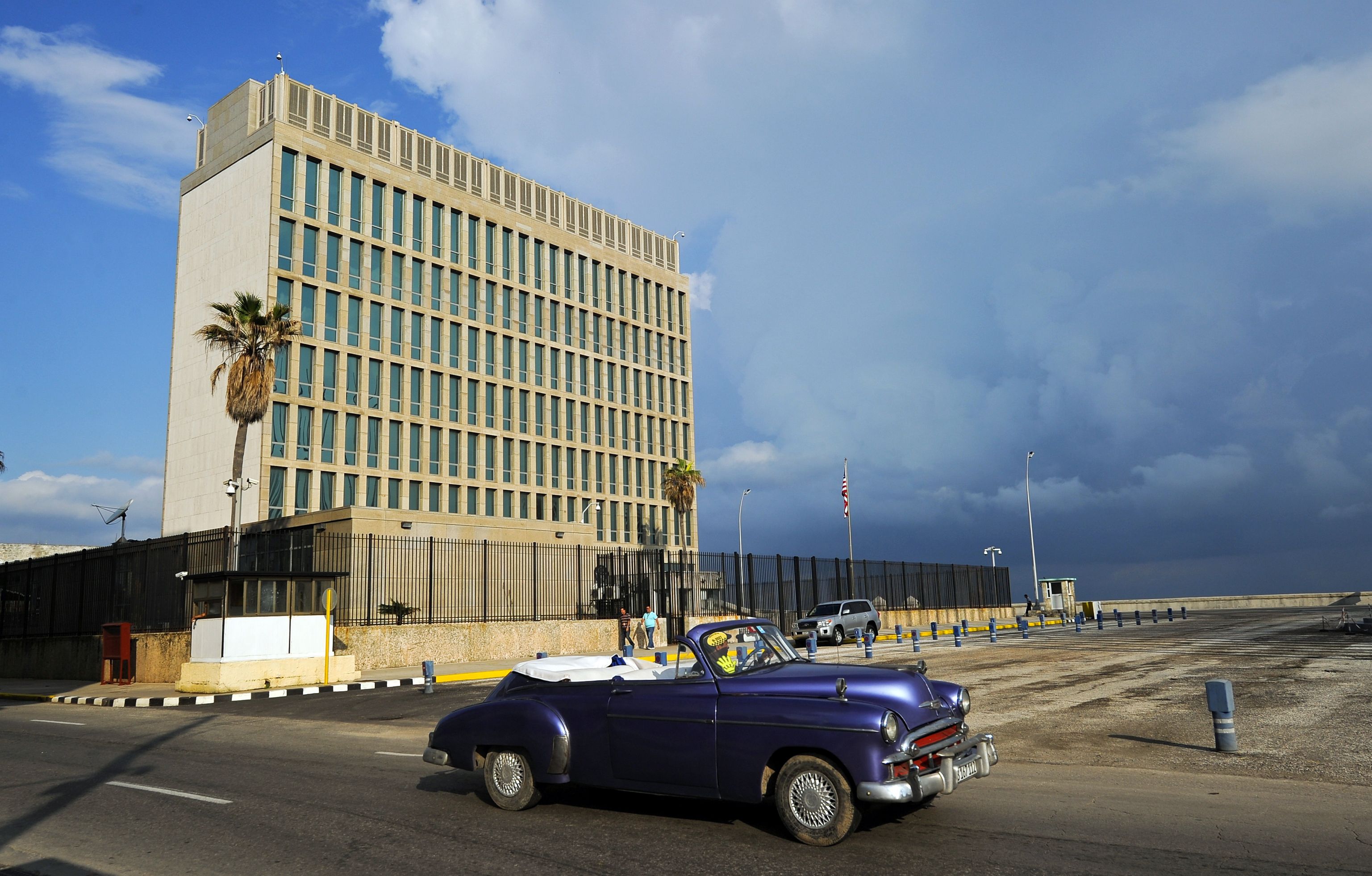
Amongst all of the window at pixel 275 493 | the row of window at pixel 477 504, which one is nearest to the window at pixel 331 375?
the row of window at pixel 477 504

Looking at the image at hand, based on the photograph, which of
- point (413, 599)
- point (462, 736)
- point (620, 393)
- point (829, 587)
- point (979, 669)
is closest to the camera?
point (462, 736)

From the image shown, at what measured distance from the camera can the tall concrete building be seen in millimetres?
49500

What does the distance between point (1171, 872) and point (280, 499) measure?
49159mm

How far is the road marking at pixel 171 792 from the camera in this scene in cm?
801

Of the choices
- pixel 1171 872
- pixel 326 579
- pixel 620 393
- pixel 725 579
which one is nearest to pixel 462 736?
pixel 1171 872

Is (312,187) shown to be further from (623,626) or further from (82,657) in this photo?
(623,626)

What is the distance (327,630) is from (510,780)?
53.7 feet

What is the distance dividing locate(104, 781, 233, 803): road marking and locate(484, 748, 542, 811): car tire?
242cm

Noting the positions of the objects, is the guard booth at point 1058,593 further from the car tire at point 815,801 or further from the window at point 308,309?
the car tire at point 815,801

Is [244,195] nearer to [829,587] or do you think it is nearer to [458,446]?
[458,446]

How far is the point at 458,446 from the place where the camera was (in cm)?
5797

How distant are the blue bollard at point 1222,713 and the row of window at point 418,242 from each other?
1962 inches

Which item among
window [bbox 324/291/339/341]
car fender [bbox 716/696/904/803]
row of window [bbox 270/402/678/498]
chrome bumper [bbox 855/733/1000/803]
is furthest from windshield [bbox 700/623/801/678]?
window [bbox 324/291/339/341]

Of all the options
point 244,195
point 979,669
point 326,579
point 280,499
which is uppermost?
point 244,195
